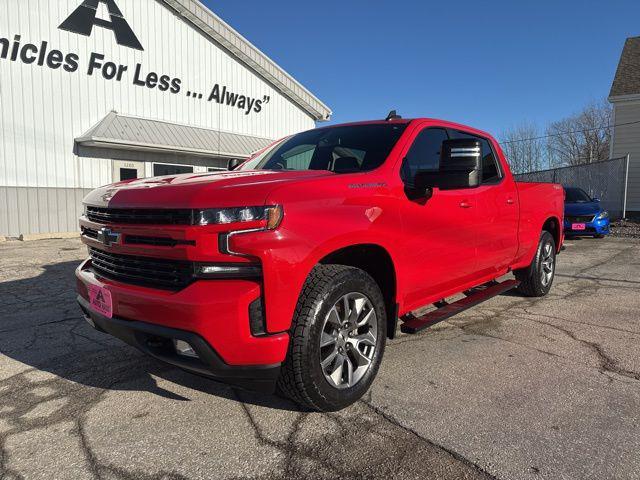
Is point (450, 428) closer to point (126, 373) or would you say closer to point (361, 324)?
point (361, 324)

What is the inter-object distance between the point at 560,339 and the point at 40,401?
4.21 m

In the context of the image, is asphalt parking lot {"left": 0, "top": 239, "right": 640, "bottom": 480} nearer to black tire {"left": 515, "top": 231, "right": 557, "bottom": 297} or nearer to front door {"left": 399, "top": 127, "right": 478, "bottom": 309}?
front door {"left": 399, "top": 127, "right": 478, "bottom": 309}

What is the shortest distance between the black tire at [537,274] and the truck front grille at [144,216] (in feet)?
14.6

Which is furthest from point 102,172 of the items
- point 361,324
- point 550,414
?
point 550,414

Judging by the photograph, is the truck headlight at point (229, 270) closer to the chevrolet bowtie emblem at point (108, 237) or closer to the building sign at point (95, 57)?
the chevrolet bowtie emblem at point (108, 237)

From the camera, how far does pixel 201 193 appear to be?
2.42 meters

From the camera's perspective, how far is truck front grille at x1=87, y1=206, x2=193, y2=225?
2414 mm

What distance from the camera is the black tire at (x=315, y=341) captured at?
2.52 metres

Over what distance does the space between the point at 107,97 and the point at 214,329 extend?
13.3 meters

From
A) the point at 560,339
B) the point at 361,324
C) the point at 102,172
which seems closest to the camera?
the point at 361,324

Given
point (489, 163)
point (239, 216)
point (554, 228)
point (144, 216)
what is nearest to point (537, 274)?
point (554, 228)


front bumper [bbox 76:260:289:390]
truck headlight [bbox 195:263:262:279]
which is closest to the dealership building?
front bumper [bbox 76:260:289:390]

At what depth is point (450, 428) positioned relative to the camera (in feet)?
8.79

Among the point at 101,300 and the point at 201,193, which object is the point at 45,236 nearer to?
the point at 101,300
